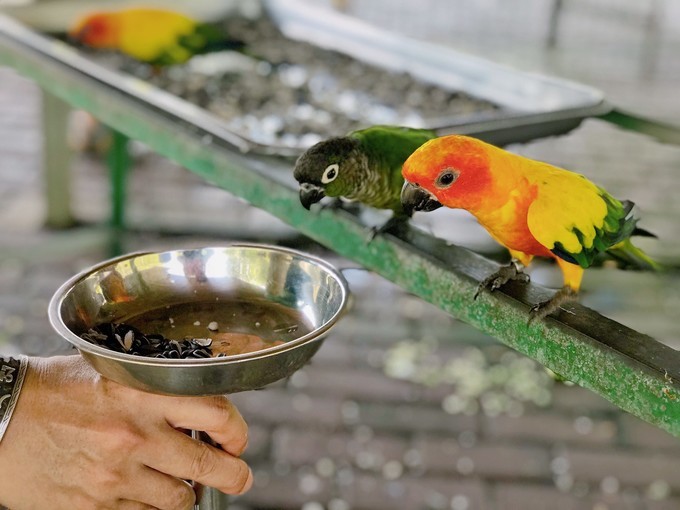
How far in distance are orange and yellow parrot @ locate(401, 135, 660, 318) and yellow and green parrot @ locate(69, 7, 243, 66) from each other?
5.17 ft

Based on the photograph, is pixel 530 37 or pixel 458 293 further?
pixel 530 37

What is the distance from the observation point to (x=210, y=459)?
0.88m

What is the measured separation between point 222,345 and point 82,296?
0.50ft

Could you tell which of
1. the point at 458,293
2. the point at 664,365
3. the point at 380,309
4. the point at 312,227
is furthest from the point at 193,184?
the point at 664,365

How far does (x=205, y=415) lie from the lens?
865 mm

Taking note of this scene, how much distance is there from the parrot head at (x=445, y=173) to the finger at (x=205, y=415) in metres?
0.29

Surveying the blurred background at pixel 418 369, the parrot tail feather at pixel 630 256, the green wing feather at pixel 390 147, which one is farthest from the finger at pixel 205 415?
the blurred background at pixel 418 369

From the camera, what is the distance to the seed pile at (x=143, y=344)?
796mm

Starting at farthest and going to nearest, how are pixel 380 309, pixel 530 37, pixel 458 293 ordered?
pixel 530 37, pixel 380 309, pixel 458 293

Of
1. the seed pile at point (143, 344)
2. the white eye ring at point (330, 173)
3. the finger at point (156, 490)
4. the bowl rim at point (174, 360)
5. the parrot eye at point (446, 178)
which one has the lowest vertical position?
the finger at point (156, 490)

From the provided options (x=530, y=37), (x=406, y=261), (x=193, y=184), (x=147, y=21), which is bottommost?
(x=193, y=184)

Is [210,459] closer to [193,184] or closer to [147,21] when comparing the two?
[147,21]

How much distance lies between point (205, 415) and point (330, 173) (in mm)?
312

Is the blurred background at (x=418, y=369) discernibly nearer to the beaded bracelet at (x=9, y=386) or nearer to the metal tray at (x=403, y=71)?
the metal tray at (x=403, y=71)
